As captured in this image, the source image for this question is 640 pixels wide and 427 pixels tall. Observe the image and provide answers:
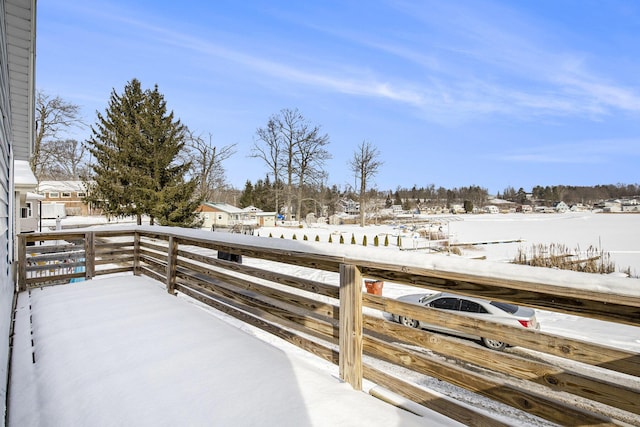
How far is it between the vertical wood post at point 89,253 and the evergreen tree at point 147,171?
14.7 meters

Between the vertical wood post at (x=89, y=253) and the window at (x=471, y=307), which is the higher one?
the vertical wood post at (x=89, y=253)

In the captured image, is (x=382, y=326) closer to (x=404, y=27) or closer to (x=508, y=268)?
(x=508, y=268)

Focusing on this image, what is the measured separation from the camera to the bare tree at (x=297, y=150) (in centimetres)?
3894

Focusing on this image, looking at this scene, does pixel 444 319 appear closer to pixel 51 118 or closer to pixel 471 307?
pixel 471 307

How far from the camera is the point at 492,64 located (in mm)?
19828

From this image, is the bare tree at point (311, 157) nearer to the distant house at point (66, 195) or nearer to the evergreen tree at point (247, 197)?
the evergreen tree at point (247, 197)

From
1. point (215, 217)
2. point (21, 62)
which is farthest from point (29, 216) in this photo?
point (215, 217)

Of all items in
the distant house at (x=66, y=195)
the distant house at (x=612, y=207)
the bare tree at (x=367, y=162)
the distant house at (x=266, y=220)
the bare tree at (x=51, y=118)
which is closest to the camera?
the bare tree at (x=51, y=118)

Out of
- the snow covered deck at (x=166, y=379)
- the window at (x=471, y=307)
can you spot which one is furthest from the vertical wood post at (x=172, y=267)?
the window at (x=471, y=307)

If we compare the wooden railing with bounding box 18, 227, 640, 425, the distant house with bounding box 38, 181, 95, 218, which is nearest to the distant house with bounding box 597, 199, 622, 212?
the wooden railing with bounding box 18, 227, 640, 425

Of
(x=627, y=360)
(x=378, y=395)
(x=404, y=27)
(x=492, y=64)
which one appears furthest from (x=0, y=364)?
(x=492, y=64)

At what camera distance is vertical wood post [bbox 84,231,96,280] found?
5.96m

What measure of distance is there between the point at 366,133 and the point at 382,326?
4047cm

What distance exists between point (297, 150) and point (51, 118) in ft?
72.4
